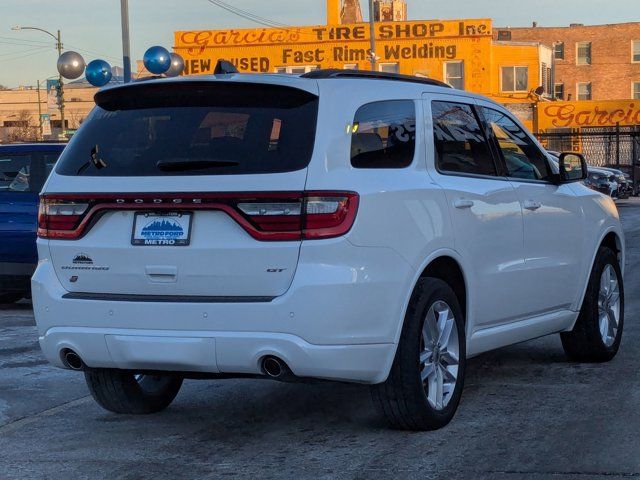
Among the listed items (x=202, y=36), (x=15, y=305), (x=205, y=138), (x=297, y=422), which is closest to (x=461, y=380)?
(x=297, y=422)

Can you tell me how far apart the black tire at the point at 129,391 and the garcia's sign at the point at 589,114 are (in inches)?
1658

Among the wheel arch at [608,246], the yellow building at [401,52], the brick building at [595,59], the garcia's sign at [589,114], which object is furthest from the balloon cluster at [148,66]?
the brick building at [595,59]

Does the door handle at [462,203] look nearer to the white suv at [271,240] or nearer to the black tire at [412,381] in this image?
the white suv at [271,240]

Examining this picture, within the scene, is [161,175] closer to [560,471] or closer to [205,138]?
[205,138]

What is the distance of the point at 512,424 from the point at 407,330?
89 cm

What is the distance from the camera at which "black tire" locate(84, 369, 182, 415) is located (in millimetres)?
6443

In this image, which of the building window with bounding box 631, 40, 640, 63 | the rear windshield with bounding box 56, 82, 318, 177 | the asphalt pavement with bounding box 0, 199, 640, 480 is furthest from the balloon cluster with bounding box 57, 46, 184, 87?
the building window with bounding box 631, 40, 640, 63

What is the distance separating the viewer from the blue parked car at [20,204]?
1217 centimetres

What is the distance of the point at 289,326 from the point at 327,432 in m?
1.03

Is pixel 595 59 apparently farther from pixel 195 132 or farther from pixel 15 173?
pixel 195 132

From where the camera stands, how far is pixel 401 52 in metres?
54.8

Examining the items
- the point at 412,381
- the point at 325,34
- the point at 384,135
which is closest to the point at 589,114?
the point at 325,34

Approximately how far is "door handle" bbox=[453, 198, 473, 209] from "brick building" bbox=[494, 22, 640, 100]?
2917 inches

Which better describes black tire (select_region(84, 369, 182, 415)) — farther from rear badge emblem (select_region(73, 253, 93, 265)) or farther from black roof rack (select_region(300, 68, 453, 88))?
black roof rack (select_region(300, 68, 453, 88))
